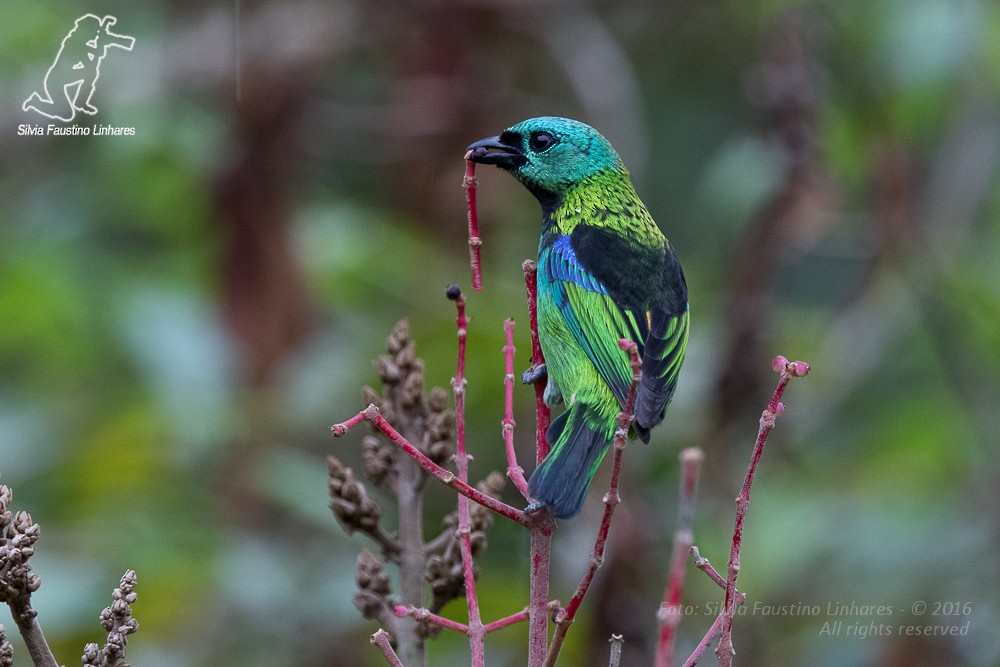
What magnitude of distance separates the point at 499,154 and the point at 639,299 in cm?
43


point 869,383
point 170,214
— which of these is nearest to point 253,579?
point 170,214

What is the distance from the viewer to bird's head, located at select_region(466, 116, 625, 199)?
8.23 ft

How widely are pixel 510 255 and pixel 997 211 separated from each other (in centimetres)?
218

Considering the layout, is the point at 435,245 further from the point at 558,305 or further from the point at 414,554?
the point at 414,554

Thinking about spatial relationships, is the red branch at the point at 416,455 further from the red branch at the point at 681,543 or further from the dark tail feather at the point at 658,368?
the dark tail feather at the point at 658,368

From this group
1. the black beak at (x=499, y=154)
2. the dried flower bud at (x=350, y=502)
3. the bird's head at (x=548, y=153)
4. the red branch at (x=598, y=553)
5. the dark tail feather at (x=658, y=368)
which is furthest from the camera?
the bird's head at (x=548, y=153)

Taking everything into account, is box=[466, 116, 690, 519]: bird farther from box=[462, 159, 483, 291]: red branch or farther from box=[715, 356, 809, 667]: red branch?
box=[715, 356, 809, 667]: red branch

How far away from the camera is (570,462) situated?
1938 mm

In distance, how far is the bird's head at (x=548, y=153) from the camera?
8.23ft

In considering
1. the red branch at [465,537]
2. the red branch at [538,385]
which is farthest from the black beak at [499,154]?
the red branch at [465,537]

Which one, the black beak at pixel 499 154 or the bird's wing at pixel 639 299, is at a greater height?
the black beak at pixel 499 154

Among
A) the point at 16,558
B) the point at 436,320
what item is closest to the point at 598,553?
the point at 16,558

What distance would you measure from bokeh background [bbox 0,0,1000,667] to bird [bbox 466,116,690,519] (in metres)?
1.06

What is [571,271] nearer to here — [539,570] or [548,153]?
[548,153]
